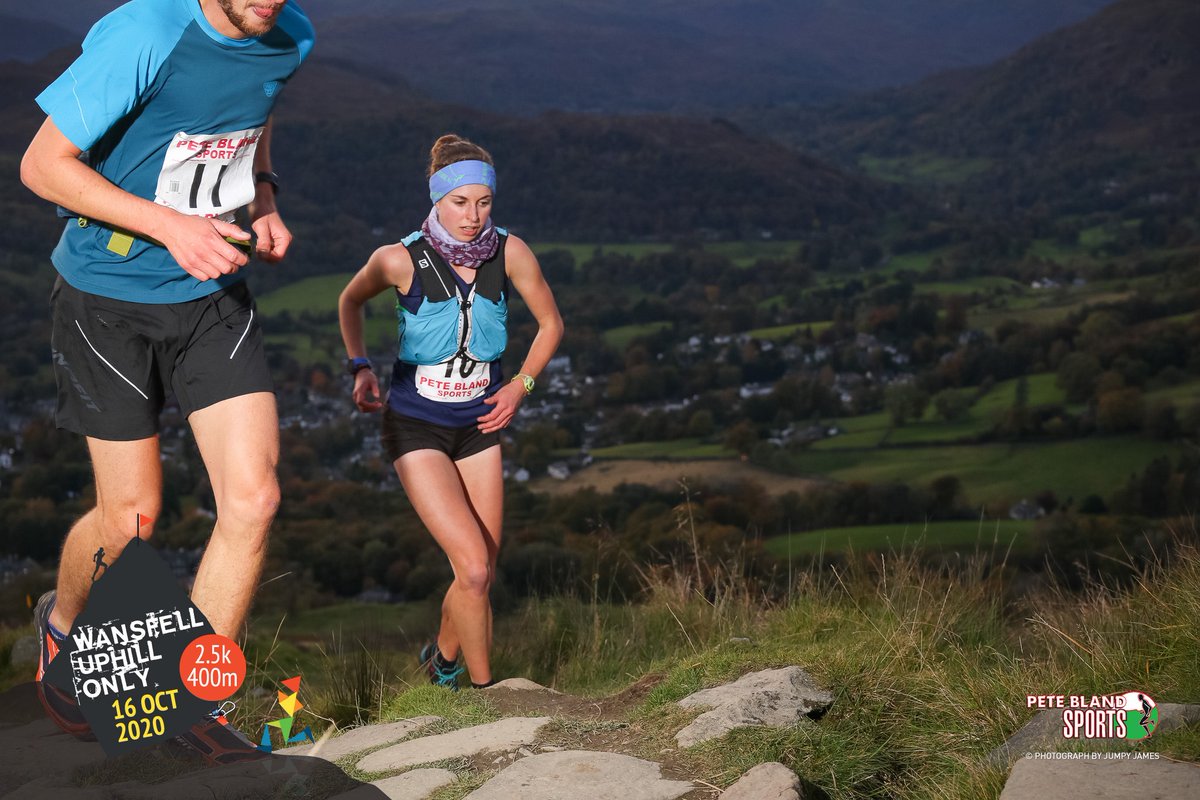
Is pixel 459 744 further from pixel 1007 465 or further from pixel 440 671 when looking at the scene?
pixel 1007 465

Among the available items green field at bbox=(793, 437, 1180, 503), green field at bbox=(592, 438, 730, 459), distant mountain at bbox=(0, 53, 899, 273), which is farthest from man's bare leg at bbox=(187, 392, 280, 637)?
distant mountain at bbox=(0, 53, 899, 273)

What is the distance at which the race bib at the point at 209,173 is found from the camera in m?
3.46

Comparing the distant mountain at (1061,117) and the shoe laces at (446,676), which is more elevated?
the distant mountain at (1061,117)

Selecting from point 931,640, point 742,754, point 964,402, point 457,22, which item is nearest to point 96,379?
point 742,754

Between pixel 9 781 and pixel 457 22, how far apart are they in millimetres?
93922

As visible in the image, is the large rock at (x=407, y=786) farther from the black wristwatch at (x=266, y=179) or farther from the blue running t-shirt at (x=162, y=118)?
the black wristwatch at (x=266, y=179)

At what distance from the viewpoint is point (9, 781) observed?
348 cm

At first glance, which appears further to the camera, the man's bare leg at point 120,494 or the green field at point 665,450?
the green field at point 665,450

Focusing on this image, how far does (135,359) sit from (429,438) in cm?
130

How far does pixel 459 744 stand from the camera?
361 cm

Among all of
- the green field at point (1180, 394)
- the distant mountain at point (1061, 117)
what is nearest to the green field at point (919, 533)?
the green field at point (1180, 394)

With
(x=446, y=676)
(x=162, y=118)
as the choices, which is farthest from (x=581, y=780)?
(x=162, y=118)

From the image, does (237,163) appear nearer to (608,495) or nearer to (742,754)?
(742,754)

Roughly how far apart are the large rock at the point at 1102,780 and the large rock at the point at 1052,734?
127 mm
